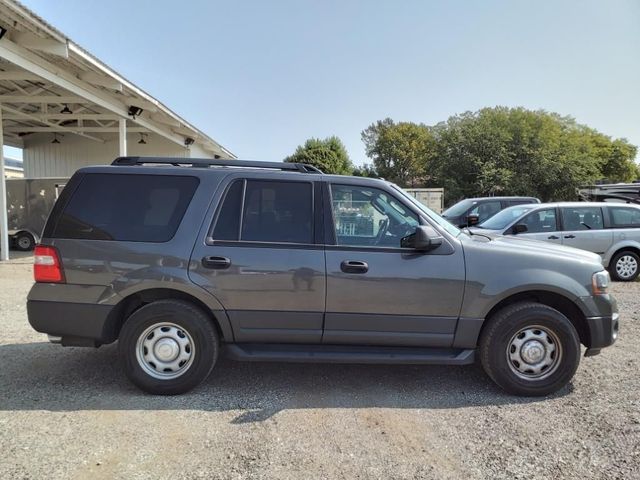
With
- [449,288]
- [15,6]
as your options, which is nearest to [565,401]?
[449,288]

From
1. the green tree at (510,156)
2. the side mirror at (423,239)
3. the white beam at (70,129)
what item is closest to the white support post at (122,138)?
the white beam at (70,129)

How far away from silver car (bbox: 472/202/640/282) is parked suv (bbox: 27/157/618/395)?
570 centimetres

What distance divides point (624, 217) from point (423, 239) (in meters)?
8.13

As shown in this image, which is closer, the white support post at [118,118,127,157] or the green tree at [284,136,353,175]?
the white support post at [118,118,127,157]

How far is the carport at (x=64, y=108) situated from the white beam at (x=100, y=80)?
3 centimetres

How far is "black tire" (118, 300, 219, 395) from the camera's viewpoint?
3854mm

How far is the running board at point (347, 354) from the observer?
3.88 meters

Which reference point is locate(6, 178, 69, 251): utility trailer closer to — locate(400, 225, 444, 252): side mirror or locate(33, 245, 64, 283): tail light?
locate(33, 245, 64, 283): tail light

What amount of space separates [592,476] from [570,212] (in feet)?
25.6

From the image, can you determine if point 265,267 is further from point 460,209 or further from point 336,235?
point 460,209

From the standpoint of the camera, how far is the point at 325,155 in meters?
49.0

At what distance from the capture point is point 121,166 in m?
4.11

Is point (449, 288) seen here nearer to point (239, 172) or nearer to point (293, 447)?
point (293, 447)

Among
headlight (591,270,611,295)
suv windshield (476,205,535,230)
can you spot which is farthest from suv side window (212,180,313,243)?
suv windshield (476,205,535,230)
